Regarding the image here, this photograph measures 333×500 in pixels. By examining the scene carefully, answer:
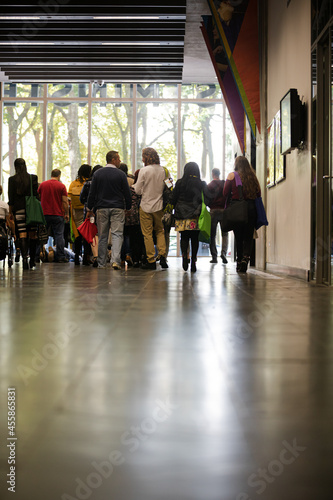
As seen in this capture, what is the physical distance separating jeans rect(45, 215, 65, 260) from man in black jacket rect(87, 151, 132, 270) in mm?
2836

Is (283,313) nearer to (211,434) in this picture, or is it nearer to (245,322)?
(245,322)

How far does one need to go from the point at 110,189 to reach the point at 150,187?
629mm

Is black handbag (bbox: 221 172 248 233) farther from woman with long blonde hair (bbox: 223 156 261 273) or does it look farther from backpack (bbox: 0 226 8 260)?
backpack (bbox: 0 226 8 260)

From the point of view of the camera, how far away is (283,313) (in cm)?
475

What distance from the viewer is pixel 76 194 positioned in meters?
12.8

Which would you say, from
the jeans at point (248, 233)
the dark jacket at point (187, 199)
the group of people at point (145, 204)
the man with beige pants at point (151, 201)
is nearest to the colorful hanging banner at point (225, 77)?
the group of people at point (145, 204)

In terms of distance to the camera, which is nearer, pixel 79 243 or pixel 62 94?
pixel 79 243

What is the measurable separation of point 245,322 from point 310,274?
4167mm

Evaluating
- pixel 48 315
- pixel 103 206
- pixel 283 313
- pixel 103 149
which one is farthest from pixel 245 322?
pixel 103 149

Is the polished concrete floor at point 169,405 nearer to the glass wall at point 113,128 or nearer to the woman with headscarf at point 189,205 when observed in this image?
the woman with headscarf at point 189,205

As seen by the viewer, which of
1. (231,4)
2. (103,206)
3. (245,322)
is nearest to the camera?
(245,322)

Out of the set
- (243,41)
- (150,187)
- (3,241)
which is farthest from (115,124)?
(150,187)

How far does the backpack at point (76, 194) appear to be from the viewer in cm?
1277

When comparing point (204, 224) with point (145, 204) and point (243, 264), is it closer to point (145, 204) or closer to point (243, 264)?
point (145, 204)
